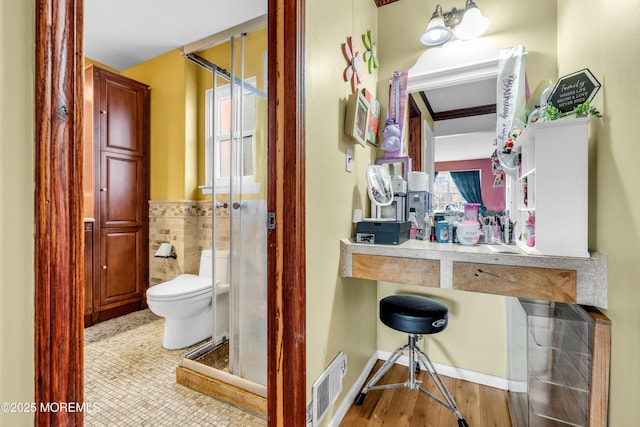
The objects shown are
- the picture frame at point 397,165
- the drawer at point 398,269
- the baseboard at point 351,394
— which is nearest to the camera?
Result: the drawer at point 398,269

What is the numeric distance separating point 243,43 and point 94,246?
226 centimetres

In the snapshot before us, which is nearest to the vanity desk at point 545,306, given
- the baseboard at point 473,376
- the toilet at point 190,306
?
the baseboard at point 473,376

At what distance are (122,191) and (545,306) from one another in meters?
3.46

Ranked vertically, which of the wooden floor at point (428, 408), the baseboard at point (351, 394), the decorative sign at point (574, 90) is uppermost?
the decorative sign at point (574, 90)

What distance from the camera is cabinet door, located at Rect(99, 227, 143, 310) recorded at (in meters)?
2.72

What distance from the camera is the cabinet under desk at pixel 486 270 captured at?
43.9 inches

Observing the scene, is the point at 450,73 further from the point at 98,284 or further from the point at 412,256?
the point at 98,284

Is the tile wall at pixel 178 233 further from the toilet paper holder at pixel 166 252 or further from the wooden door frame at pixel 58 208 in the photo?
the wooden door frame at pixel 58 208

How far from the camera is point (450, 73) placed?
A: 1.86 meters

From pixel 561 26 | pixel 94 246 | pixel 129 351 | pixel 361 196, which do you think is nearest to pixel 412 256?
pixel 361 196

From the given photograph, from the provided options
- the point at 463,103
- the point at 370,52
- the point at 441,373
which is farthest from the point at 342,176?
the point at 441,373

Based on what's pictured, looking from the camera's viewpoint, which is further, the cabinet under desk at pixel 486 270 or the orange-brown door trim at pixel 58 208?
the cabinet under desk at pixel 486 270

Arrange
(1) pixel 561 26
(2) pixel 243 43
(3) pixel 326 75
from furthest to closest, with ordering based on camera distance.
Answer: (2) pixel 243 43 → (1) pixel 561 26 → (3) pixel 326 75

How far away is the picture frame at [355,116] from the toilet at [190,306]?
44.8 inches
